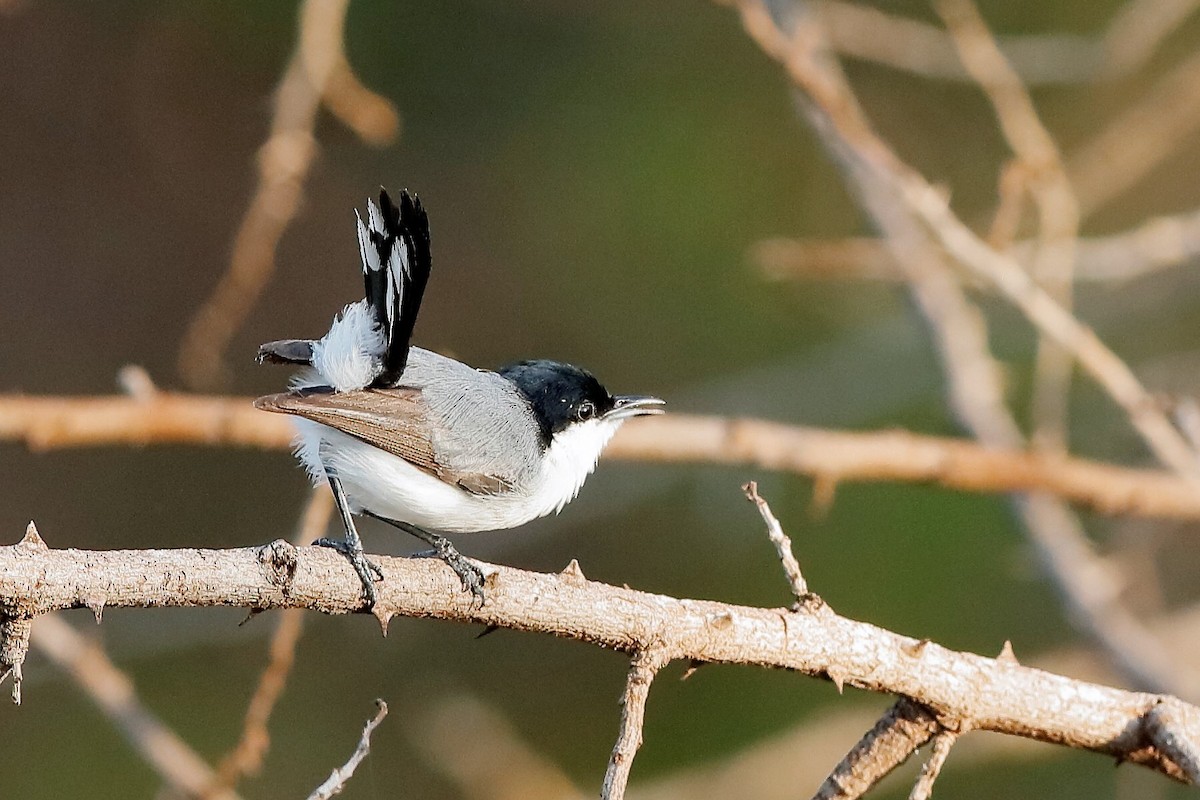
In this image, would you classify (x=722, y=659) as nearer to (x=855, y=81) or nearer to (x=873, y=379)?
(x=873, y=379)

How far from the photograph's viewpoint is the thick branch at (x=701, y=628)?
1655 mm

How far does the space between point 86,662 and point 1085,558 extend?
8.50 ft

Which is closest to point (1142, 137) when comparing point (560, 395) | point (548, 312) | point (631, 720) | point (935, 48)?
point (935, 48)

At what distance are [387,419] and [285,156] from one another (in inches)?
36.5

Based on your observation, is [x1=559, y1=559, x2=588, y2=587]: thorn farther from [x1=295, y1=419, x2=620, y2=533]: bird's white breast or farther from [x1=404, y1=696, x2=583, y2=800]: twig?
[x1=404, y1=696, x2=583, y2=800]: twig

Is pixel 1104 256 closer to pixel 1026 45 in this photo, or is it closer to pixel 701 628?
pixel 1026 45

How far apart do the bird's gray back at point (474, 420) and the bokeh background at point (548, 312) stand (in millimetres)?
2594

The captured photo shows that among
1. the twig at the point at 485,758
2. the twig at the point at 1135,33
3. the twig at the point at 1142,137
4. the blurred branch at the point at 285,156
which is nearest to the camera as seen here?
the blurred branch at the point at 285,156

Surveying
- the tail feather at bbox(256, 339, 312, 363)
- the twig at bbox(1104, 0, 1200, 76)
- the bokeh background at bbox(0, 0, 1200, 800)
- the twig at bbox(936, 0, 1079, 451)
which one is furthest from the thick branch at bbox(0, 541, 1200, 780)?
the bokeh background at bbox(0, 0, 1200, 800)

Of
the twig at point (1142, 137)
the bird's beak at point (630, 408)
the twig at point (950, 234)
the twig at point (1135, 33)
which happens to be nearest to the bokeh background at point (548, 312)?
the twig at point (1142, 137)

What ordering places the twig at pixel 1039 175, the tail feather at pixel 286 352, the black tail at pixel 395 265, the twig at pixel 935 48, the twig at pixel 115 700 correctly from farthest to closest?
the twig at pixel 935 48 → the twig at pixel 1039 175 → the twig at pixel 115 700 → the tail feather at pixel 286 352 → the black tail at pixel 395 265

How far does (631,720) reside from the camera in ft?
5.47

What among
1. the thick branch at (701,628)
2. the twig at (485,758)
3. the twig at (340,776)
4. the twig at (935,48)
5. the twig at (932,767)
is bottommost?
the twig at (340,776)

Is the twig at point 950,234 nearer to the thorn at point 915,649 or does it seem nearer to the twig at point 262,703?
the thorn at point 915,649
